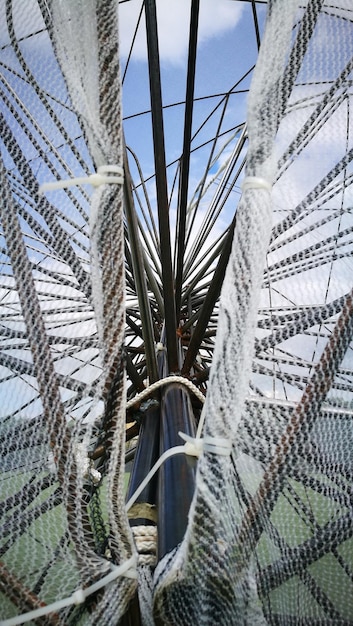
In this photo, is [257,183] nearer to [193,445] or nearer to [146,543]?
[193,445]

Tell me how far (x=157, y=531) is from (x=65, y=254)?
97 centimetres

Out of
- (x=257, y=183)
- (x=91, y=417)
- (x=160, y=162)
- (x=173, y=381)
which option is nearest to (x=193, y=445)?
(x=91, y=417)

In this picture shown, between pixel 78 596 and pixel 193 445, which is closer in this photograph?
pixel 78 596

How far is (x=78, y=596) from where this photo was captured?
3.22 ft

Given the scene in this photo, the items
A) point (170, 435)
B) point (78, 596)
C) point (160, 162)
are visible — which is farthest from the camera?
point (160, 162)

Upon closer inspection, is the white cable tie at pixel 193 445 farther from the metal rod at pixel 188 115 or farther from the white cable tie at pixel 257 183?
the metal rod at pixel 188 115

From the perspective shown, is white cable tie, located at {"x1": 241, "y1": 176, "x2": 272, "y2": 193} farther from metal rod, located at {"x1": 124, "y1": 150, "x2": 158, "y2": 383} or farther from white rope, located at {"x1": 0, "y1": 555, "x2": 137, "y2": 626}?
white rope, located at {"x1": 0, "y1": 555, "x2": 137, "y2": 626}

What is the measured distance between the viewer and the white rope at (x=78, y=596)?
957 millimetres

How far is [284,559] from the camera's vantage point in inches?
48.6

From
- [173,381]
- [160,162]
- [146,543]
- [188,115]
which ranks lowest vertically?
[146,543]

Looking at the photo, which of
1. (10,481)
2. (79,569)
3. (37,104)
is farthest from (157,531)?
(37,104)

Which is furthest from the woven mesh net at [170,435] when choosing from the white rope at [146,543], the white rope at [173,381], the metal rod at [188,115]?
the metal rod at [188,115]

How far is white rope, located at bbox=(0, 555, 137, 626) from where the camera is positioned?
37.7 inches

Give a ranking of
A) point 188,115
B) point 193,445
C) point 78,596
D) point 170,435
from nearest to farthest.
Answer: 1. point 78,596
2. point 193,445
3. point 170,435
4. point 188,115
